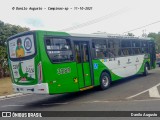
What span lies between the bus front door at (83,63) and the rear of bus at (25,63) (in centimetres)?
220

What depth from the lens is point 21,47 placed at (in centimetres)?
1055

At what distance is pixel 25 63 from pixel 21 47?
72 centimetres

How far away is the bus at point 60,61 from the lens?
32.5 ft

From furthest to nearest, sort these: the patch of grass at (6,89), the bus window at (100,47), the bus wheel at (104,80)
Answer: the patch of grass at (6,89) < the bus wheel at (104,80) < the bus window at (100,47)

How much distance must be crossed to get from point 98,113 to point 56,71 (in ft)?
9.94

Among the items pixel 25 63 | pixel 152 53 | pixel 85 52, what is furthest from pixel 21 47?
pixel 152 53

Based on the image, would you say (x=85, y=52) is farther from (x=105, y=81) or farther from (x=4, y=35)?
(x=4, y=35)

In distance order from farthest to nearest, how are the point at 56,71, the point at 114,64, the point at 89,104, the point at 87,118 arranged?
the point at 114,64 < the point at 56,71 < the point at 89,104 < the point at 87,118

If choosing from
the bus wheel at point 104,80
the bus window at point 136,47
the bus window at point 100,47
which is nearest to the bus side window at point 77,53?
the bus window at point 100,47

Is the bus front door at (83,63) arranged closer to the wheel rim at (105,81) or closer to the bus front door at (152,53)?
the wheel rim at (105,81)

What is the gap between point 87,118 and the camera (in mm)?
7422

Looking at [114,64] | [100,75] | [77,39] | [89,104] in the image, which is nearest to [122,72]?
[114,64]

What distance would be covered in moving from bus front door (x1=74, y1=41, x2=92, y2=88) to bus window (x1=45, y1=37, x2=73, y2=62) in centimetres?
55

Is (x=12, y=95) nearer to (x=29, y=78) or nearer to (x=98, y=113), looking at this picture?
(x=29, y=78)
